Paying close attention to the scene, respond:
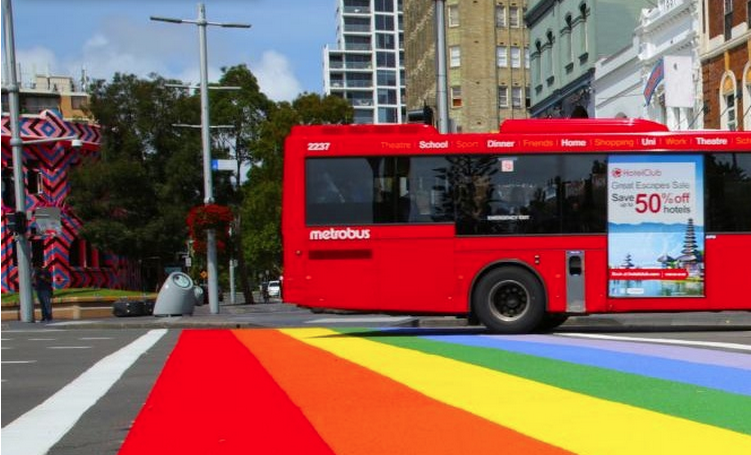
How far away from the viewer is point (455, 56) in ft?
232

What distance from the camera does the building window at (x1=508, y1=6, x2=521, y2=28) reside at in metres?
72.4

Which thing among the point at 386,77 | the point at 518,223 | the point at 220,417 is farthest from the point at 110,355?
the point at 386,77

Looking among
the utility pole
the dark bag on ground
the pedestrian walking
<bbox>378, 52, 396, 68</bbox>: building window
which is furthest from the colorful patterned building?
<bbox>378, 52, 396, 68</bbox>: building window

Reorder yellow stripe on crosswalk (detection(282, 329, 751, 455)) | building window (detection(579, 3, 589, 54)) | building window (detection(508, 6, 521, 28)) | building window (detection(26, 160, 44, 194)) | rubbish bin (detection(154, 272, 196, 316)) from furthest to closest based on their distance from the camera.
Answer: building window (detection(508, 6, 521, 28)) < building window (detection(26, 160, 44, 194)) < building window (detection(579, 3, 589, 54)) < rubbish bin (detection(154, 272, 196, 316)) < yellow stripe on crosswalk (detection(282, 329, 751, 455))

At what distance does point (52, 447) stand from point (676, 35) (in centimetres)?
2814

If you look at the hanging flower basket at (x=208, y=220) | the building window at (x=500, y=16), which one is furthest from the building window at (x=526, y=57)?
the hanging flower basket at (x=208, y=220)

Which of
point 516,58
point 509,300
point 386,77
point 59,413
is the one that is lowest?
point 59,413

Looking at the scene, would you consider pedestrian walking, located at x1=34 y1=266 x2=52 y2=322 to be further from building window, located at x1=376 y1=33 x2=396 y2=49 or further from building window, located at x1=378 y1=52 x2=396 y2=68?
building window, located at x1=376 y1=33 x2=396 y2=49

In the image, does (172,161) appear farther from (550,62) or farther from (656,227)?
(656,227)

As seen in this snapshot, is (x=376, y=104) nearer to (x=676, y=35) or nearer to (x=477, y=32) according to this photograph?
(x=477, y=32)

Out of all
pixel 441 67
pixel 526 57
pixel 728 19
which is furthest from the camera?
pixel 526 57

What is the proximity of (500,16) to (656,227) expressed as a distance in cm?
6069

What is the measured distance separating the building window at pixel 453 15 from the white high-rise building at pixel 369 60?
63218 mm

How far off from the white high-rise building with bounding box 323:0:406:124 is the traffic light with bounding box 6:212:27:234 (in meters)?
111
